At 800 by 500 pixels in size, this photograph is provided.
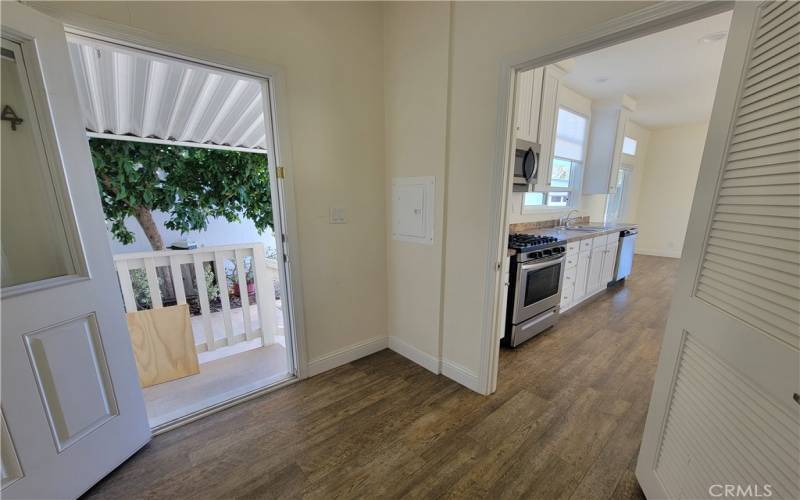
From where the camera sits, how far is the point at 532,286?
2.63 meters

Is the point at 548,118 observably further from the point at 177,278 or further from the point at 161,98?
the point at 177,278

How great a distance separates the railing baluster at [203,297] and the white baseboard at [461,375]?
2334mm

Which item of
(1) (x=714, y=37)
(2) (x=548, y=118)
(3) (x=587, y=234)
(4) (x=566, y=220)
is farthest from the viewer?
(4) (x=566, y=220)

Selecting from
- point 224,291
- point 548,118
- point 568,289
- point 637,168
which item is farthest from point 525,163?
point 637,168

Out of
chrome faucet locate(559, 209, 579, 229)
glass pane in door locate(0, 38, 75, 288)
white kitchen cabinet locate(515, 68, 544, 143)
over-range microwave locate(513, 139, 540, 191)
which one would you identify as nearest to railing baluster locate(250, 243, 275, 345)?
glass pane in door locate(0, 38, 75, 288)

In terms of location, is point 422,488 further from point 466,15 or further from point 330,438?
point 466,15

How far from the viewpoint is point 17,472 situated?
118 cm

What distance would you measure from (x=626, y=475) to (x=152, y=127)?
15.2 ft

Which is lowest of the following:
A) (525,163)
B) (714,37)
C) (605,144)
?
(525,163)

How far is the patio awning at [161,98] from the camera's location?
2.00 metres

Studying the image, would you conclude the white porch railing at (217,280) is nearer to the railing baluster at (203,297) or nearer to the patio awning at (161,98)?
the railing baluster at (203,297)

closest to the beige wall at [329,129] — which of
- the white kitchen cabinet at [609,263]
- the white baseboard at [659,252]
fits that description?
the white kitchen cabinet at [609,263]

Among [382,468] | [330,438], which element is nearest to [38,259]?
[330,438]

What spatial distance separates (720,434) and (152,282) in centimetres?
377
